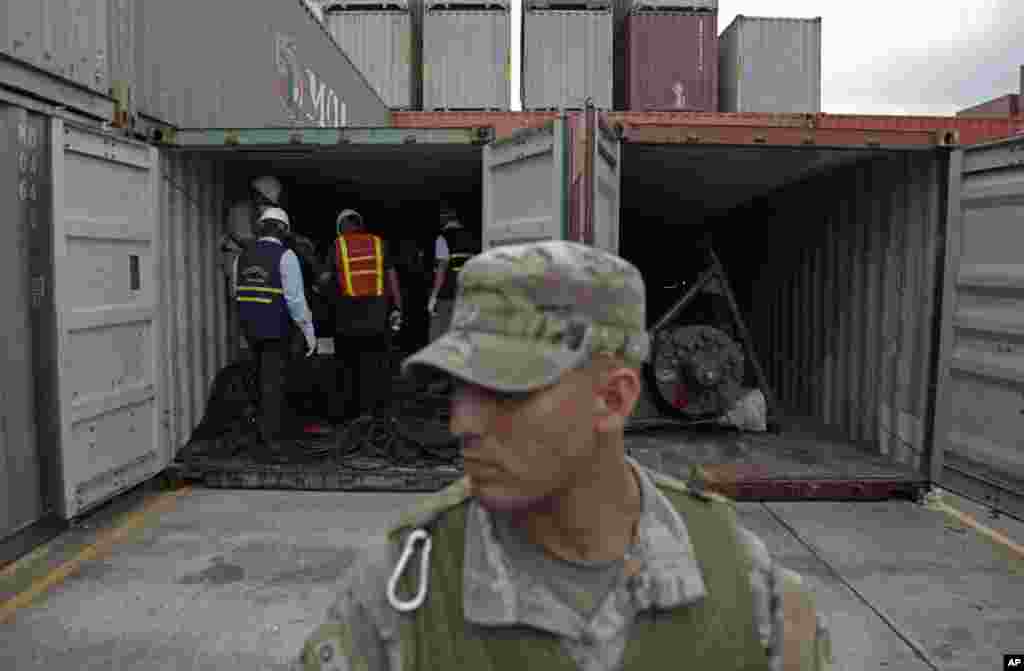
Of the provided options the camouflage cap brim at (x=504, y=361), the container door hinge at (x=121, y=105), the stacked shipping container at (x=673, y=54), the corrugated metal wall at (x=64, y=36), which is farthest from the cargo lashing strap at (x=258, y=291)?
the stacked shipping container at (x=673, y=54)

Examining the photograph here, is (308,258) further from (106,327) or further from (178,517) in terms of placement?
(178,517)

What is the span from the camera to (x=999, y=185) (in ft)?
17.0

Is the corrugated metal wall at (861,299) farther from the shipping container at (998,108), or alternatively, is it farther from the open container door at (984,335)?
the shipping container at (998,108)

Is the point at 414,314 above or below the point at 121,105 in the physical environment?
below

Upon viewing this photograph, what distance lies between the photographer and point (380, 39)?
59.3 ft

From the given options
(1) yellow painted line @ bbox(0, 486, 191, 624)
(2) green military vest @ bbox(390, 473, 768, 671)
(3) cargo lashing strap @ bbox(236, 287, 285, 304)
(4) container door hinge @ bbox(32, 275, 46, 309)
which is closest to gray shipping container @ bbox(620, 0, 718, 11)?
(3) cargo lashing strap @ bbox(236, 287, 285, 304)

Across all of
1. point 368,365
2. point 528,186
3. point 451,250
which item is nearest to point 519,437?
point 528,186

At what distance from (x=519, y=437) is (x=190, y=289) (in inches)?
239

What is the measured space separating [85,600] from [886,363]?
→ 5.93m

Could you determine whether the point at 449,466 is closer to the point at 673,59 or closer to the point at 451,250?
the point at 451,250

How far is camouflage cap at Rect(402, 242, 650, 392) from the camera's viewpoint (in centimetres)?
111

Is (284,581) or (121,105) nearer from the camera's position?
(284,581)

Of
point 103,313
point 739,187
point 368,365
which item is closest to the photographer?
point 103,313

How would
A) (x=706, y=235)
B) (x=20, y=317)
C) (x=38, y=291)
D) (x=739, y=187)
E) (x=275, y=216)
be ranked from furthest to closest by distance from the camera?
(x=739, y=187), (x=706, y=235), (x=275, y=216), (x=38, y=291), (x=20, y=317)
